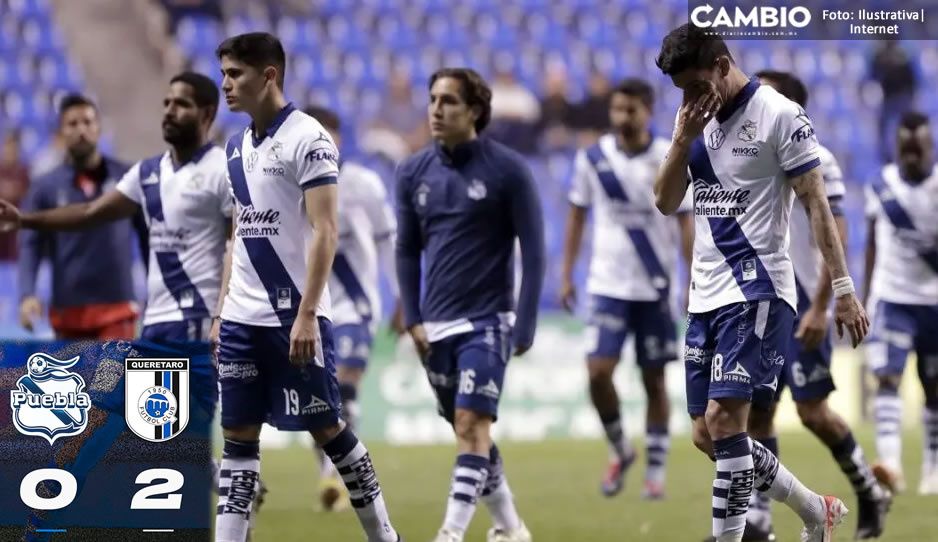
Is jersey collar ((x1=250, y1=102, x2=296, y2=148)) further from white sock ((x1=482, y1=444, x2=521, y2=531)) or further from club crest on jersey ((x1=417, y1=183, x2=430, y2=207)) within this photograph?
white sock ((x1=482, y1=444, x2=521, y2=531))

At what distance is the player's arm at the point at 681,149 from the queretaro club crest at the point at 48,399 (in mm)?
2496

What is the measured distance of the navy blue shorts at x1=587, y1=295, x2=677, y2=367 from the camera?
34.1ft

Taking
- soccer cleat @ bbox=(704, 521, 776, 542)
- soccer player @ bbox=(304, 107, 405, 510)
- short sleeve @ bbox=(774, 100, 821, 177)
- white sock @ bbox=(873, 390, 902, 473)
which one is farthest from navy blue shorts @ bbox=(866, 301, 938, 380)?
short sleeve @ bbox=(774, 100, 821, 177)

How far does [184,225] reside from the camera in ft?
24.5

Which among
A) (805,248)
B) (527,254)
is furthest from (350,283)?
(805,248)

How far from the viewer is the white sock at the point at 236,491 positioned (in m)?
6.28

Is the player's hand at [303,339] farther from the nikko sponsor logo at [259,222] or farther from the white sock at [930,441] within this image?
the white sock at [930,441]

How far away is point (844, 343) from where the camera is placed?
1686 cm

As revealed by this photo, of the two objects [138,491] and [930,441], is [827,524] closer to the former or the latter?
[138,491]

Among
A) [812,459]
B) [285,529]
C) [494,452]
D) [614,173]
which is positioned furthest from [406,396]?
[494,452]

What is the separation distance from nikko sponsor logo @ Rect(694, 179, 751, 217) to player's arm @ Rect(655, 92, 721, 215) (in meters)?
0.09

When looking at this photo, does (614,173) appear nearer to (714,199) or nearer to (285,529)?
(285,529)

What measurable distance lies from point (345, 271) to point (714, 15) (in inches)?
118

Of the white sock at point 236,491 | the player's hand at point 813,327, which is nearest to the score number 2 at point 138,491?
the white sock at point 236,491
